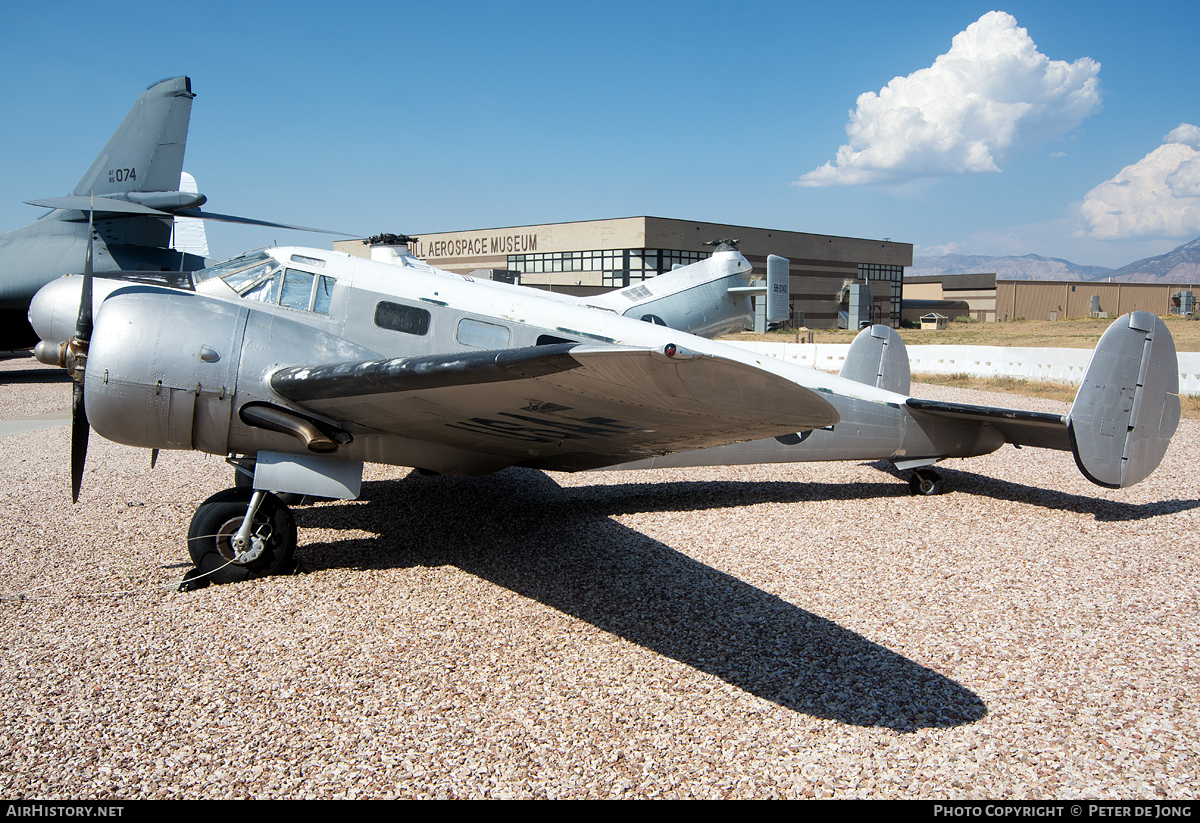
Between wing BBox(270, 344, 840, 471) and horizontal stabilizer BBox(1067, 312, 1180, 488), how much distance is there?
5243 mm

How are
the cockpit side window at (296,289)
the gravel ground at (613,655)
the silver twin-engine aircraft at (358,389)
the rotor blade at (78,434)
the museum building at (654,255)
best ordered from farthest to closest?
the museum building at (654,255) < the cockpit side window at (296,289) < the rotor blade at (78,434) < the silver twin-engine aircraft at (358,389) < the gravel ground at (613,655)

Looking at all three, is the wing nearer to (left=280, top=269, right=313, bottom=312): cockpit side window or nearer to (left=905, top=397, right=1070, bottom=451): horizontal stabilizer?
(left=280, top=269, right=313, bottom=312): cockpit side window

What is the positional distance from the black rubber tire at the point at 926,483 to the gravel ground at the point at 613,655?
0.63 meters

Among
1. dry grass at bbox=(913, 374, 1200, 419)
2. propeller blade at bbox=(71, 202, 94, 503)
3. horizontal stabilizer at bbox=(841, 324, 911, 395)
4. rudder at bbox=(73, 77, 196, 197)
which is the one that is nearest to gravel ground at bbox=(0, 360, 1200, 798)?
propeller blade at bbox=(71, 202, 94, 503)

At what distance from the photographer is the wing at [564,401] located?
10.2 ft

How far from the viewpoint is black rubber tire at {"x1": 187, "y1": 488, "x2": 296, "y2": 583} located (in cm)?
587

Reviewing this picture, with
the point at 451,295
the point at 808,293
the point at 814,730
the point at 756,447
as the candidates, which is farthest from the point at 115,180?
the point at 808,293

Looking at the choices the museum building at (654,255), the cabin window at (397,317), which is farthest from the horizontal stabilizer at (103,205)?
the museum building at (654,255)

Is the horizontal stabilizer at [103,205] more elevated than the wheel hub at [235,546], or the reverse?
the horizontal stabilizer at [103,205]

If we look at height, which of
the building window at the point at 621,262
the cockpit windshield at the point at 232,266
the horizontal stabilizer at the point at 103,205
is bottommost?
the cockpit windshield at the point at 232,266

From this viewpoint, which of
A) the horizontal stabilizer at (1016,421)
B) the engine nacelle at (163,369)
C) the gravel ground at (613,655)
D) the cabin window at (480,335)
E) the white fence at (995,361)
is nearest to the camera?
the gravel ground at (613,655)

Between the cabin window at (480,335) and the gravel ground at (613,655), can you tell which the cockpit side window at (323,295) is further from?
the gravel ground at (613,655)

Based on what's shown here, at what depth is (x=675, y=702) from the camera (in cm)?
412

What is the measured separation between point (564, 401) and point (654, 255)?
52201mm
